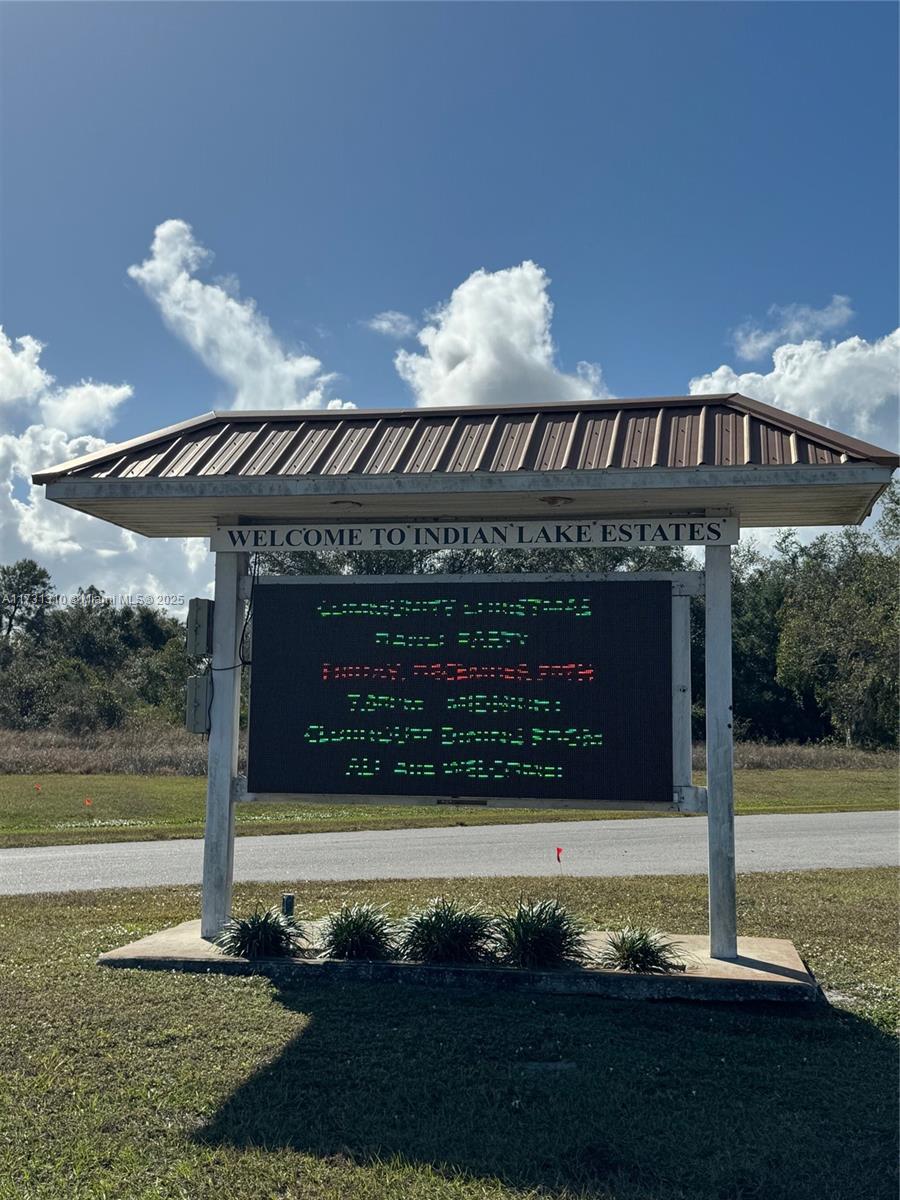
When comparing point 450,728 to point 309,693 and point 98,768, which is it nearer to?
point 309,693

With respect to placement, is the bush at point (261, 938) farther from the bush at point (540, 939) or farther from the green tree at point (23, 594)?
the green tree at point (23, 594)

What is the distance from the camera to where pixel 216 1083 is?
18.3 feet

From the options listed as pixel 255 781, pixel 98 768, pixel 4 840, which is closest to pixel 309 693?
pixel 255 781

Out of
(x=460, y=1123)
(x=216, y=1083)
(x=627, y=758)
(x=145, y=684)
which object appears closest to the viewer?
(x=460, y=1123)

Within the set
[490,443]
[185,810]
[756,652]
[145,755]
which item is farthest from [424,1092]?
[756,652]

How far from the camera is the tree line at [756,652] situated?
37531 mm

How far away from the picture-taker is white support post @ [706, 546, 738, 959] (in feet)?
26.1

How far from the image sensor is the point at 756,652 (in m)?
47.7

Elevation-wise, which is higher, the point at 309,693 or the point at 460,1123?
the point at 309,693

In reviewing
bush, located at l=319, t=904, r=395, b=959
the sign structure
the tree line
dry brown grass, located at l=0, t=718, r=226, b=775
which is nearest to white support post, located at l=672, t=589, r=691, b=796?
the sign structure

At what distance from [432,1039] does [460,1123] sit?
126 centimetres

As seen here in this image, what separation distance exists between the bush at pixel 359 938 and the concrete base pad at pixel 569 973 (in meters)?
0.19

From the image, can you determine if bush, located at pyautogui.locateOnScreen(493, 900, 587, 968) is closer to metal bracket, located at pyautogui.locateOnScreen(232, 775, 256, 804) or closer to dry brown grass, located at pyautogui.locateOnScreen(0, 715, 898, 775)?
metal bracket, located at pyautogui.locateOnScreen(232, 775, 256, 804)

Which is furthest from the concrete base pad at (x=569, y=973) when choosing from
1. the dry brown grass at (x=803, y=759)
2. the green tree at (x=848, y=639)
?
the green tree at (x=848, y=639)
